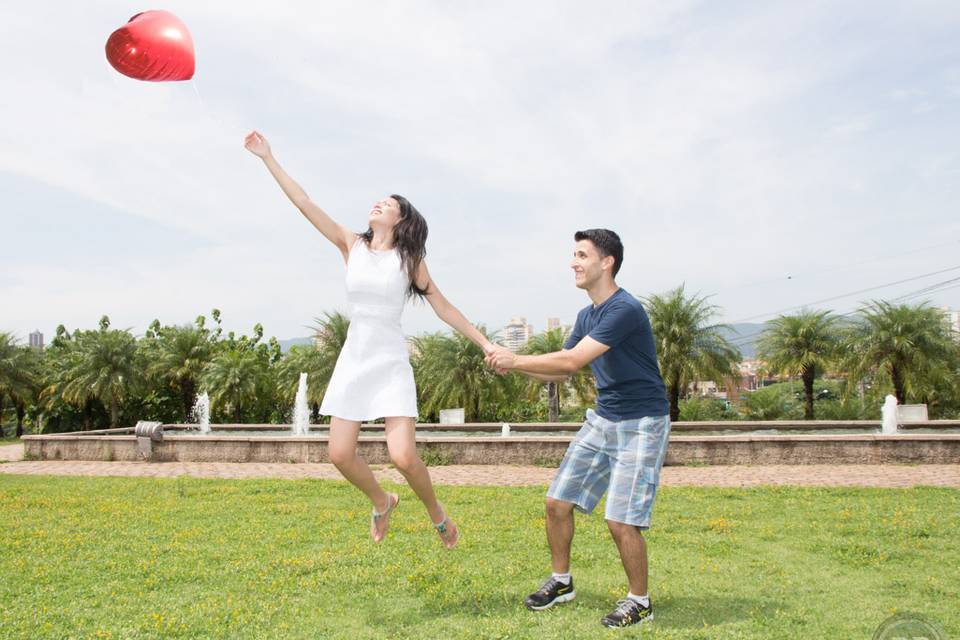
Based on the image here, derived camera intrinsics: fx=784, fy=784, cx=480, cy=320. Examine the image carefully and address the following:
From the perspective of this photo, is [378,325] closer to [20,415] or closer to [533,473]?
[533,473]

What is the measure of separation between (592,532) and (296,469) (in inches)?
365

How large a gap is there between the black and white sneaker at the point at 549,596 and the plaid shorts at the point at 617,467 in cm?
62

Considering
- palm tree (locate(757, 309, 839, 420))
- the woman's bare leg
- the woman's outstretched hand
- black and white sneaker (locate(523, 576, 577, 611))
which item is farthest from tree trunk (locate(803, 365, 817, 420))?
the woman's outstretched hand

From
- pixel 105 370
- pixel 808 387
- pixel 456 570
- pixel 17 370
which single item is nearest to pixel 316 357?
pixel 105 370

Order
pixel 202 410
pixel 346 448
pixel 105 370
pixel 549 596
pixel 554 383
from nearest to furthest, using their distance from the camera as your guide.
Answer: pixel 346 448
pixel 549 596
pixel 105 370
pixel 554 383
pixel 202 410

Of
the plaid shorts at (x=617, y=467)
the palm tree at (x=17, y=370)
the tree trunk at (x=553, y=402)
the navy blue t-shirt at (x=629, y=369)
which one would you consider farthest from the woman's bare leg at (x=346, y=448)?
the palm tree at (x=17, y=370)

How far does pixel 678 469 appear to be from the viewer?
15000 millimetres

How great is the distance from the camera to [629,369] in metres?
5.12

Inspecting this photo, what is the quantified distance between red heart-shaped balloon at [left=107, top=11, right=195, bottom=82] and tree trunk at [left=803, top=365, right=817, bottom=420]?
25.4 m

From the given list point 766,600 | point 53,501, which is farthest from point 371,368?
point 53,501

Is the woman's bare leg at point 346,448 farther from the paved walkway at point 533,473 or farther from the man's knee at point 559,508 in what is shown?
the paved walkway at point 533,473

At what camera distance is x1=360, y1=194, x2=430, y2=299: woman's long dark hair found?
493 centimetres

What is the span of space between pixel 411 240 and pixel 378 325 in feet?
1.92

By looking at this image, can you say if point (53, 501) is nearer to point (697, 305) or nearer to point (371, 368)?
point (371, 368)
